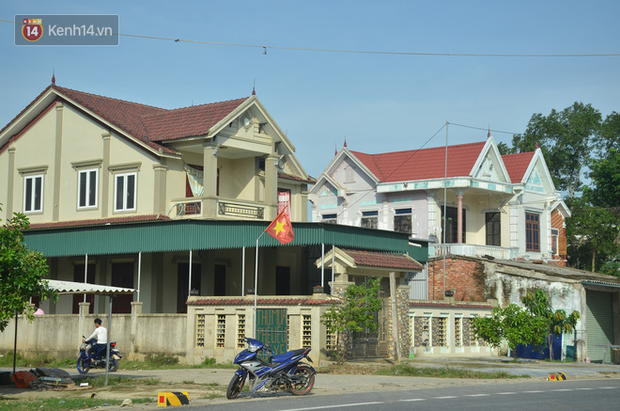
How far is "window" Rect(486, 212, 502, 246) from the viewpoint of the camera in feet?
149

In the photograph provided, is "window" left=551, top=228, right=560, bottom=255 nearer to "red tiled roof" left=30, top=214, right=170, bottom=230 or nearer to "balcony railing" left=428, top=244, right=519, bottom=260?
"balcony railing" left=428, top=244, right=519, bottom=260

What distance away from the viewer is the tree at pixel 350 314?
23.6 meters

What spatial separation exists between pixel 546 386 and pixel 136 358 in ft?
45.7

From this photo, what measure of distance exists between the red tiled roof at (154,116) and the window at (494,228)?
1925 centimetres

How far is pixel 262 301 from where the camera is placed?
987 inches

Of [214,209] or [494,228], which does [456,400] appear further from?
[494,228]

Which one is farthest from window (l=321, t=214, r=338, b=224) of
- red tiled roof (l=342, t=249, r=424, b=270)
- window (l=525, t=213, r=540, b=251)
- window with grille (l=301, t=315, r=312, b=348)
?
window with grille (l=301, t=315, r=312, b=348)

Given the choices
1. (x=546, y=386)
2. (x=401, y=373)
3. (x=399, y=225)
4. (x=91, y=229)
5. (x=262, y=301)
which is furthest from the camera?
(x=399, y=225)

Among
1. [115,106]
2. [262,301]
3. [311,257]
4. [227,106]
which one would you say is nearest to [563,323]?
[311,257]

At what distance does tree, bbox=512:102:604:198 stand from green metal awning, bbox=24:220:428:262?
31.9 meters

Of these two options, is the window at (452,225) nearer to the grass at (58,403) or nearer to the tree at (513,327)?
the tree at (513,327)

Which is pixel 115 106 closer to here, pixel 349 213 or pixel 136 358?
Answer: pixel 136 358

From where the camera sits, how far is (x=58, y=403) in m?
15.5

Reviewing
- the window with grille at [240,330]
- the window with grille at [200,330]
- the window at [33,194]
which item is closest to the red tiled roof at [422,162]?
the window at [33,194]
